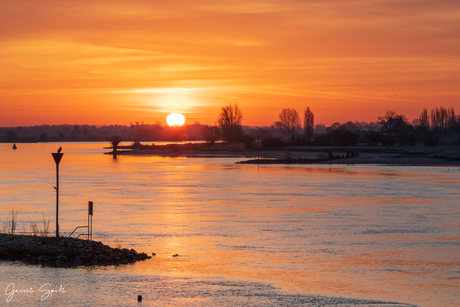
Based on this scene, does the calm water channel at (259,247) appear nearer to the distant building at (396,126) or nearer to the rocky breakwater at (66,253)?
the rocky breakwater at (66,253)

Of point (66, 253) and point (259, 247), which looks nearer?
point (66, 253)

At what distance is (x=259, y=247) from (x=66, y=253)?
636cm

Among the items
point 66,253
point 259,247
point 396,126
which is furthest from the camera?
point 396,126

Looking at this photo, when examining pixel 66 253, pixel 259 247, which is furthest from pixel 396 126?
pixel 66 253

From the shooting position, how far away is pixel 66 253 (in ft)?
50.9

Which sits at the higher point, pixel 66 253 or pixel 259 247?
pixel 66 253

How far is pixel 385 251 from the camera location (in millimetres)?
16922

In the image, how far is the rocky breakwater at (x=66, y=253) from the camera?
15.2 m

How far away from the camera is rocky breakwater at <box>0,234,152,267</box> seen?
49.9ft

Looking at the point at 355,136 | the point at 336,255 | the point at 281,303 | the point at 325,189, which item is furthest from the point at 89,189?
the point at 355,136

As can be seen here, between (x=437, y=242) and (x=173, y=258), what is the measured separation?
31.0ft

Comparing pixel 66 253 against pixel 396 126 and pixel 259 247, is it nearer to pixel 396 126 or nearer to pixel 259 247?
pixel 259 247

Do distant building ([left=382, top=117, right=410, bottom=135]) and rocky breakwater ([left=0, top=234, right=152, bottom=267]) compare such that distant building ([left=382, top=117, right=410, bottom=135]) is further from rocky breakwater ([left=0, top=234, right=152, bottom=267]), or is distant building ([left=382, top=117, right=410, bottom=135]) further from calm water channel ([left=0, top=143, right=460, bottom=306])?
rocky breakwater ([left=0, top=234, right=152, bottom=267])

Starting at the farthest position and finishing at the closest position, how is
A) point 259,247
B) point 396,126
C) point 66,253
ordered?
point 396,126 → point 259,247 → point 66,253
